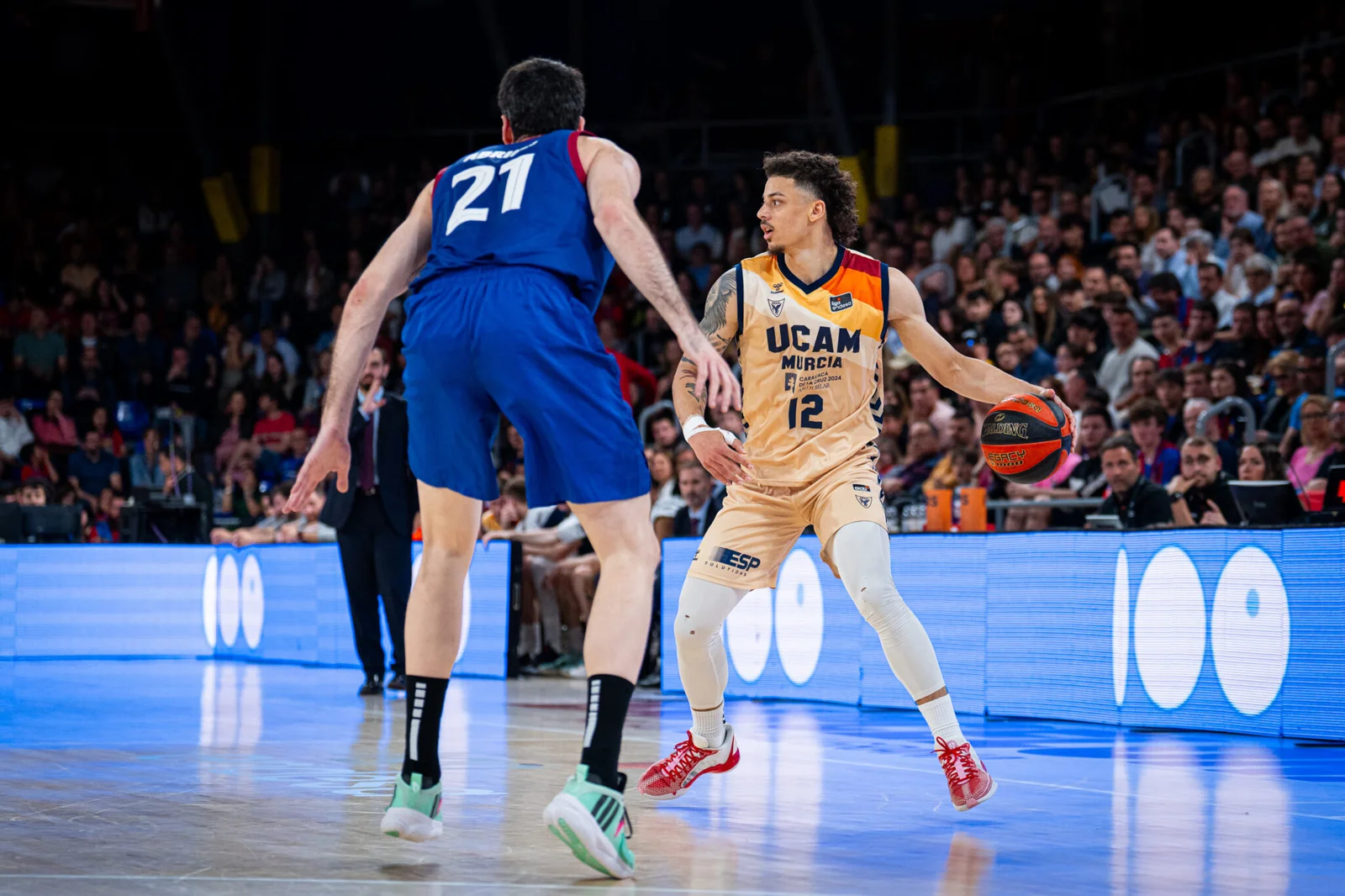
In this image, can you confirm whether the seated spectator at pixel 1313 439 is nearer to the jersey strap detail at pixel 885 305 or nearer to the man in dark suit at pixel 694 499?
the man in dark suit at pixel 694 499

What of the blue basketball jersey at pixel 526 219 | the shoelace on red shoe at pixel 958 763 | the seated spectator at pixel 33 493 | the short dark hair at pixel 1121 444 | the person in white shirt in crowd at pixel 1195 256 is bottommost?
the shoelace on red shoe at pixel 958 763

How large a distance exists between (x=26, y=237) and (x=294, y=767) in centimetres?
1861

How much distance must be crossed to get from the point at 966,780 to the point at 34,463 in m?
15.4

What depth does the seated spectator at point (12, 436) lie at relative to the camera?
728 inches

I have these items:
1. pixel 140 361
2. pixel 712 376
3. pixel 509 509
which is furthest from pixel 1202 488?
pixel 140 361

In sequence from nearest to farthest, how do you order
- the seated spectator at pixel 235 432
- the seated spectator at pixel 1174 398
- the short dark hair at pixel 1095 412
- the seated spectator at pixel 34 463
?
the short dark hair at pixel 1095 412 → the seated spectator at pixel 1174 398 → the seated spectator at pixel 34 463 → the seated spectator at pixel 235 432

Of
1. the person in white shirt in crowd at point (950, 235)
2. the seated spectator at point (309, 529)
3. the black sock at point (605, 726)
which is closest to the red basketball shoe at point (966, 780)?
the black sock at point (605, 726)

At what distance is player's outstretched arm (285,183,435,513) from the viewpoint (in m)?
4.36

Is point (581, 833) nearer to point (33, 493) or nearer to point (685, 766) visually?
point (685, 766)

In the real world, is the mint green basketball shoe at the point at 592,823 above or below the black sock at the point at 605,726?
below

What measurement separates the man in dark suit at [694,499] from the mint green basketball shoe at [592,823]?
26.2ft

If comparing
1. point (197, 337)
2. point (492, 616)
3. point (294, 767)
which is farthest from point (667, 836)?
point (197, 337)

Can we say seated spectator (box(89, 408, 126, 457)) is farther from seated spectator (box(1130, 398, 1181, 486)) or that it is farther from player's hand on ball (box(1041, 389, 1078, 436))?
player's hand on ball (box(1041, 389, 1078, 436))

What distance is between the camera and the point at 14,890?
3646 mm
